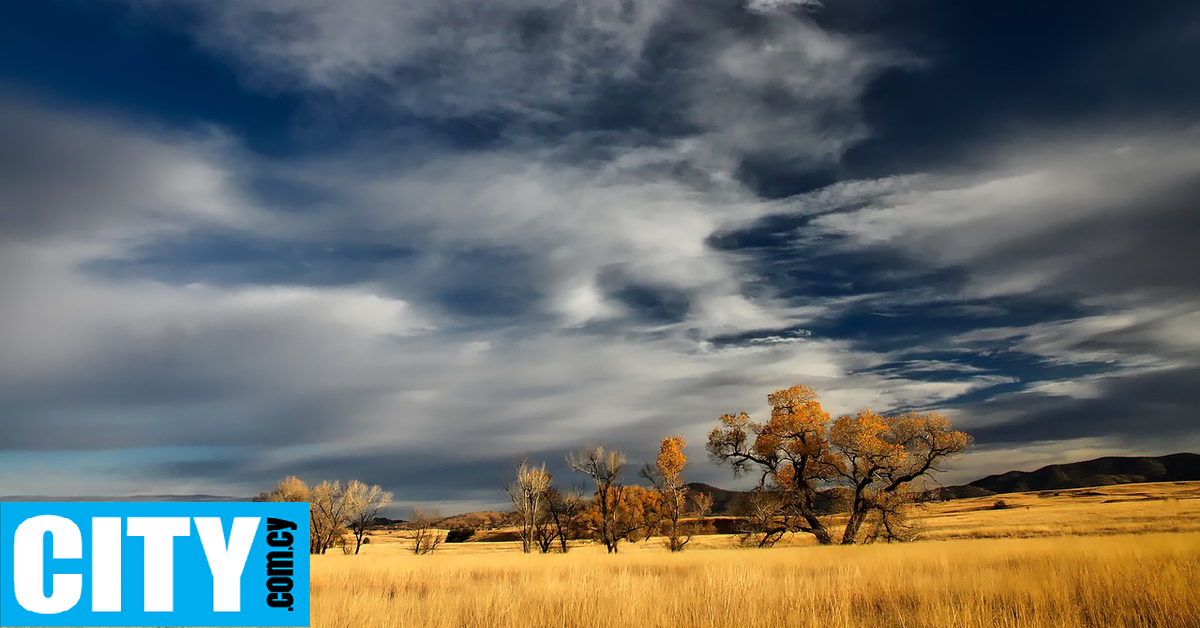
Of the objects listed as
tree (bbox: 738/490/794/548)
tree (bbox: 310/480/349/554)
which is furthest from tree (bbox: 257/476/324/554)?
tree (bbox: 738/490/794/548)

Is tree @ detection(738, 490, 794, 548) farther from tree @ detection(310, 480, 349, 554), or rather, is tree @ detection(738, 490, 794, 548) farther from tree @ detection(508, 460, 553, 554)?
tree @ detection(310, 480, 349, 554)

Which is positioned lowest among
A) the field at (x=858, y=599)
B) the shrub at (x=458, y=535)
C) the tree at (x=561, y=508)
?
the shrub at (x=458, y=535)

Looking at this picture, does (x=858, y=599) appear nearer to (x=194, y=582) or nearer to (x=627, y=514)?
(x=194, y=582)

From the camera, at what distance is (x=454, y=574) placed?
1791 cm

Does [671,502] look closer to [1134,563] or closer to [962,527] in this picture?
[962,527]

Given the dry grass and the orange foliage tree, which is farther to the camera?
the orange foliage tree

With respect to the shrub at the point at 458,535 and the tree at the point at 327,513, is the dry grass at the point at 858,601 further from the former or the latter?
the shrub at the point at 458,535

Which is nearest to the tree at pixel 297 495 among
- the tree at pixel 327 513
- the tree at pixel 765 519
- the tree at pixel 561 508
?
the tree at pixel 327 513

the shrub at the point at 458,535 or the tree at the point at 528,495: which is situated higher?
the tree at the point at 528,495

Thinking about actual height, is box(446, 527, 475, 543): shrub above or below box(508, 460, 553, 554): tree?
below

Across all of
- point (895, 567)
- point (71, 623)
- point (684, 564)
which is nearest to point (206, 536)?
point (71, 623)

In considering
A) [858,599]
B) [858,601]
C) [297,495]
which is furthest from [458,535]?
[858,601]

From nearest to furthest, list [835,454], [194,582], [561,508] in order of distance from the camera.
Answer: [194,582] < [835,454] < [561,508]

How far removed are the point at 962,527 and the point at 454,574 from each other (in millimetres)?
45305
